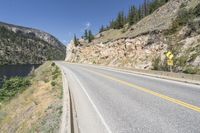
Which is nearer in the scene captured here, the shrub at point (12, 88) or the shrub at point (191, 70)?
the shrub at point (191, 70)

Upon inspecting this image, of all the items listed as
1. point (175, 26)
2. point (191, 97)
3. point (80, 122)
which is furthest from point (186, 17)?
point (80, 122)

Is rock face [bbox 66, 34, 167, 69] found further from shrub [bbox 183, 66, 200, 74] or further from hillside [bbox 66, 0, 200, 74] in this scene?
shrub [bbox 183, 66, 200, 74]

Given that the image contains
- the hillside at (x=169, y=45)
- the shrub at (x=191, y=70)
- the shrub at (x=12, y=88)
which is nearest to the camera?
the shrub at (x=191, y=70)

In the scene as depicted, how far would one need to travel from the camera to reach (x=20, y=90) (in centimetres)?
2759

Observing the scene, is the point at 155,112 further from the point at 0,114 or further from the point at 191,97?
the point at 0,114

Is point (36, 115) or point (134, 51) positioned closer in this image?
point (36, 115)

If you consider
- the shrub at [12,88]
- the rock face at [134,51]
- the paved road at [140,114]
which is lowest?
the shrub at [12,88]

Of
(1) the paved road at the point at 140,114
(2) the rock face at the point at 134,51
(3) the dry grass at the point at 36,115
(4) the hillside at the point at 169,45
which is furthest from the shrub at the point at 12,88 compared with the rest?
(1) the paved road at the point at 140,114

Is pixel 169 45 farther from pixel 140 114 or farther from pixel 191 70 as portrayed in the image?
pixel 140 114

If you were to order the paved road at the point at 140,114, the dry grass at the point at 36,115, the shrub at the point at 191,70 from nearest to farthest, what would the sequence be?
the paved road at the point at 140,114
the dry grass at the point at 36,115
the shrub at the point at 191,70

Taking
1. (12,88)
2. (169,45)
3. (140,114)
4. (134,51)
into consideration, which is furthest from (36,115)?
(134,51)

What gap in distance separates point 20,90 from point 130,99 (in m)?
19.8

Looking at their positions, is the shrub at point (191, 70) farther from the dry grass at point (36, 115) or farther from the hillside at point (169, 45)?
the dry grass at point (36, 115)

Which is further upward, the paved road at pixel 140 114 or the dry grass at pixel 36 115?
the paved road at pixel 140 114
